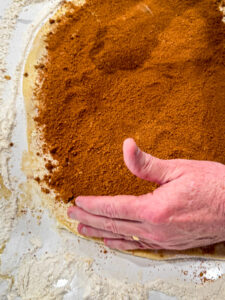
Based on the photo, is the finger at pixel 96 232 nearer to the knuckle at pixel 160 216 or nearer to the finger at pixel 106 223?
the finger at pixel 106 223

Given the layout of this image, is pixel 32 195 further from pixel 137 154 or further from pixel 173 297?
pixel 173 297

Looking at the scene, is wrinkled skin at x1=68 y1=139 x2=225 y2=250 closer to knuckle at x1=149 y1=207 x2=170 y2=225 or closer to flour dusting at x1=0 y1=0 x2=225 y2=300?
knuckle at x1=149 y1=207 x2=170 y2=225

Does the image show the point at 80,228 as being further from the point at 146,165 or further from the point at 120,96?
the point at 120,96

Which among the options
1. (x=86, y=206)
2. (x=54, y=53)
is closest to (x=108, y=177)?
(x=86, y=206)

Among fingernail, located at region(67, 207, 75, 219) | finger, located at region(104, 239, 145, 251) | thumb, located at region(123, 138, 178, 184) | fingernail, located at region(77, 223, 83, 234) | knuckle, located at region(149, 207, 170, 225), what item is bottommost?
finger, located at region(104, 239, 145, 251)

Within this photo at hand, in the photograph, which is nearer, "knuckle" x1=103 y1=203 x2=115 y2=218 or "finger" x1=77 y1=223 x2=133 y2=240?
"knuckle" x1=103 y1=203 x2=115 y2=218

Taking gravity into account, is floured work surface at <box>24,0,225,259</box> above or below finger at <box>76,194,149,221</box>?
above

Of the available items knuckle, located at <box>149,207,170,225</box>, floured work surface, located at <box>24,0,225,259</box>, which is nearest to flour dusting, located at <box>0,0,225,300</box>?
floured work surface, located at <box>24,0,225,259</box>
